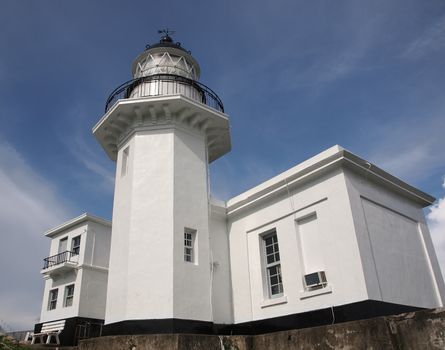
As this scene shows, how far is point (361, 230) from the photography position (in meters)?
10.4

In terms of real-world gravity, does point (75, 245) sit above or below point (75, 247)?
above

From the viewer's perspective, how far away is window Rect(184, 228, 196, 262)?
39.0 feet

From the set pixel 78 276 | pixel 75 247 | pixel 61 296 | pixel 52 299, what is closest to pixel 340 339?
pixel 78 276

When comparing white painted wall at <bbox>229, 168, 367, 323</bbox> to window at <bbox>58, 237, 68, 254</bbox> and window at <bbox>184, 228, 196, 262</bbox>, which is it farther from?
window at <bbox>58, 237, 68, 254</bbox>

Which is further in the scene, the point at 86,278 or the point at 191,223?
the point at 86,278

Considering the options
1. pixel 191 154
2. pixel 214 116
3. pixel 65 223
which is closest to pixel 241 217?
pixel 191 154

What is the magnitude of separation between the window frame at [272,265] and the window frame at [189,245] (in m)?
2.28

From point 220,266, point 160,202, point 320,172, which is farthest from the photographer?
point 220,266

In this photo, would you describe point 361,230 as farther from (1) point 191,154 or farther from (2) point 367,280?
(1) point 191,154

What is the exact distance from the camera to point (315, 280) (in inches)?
423

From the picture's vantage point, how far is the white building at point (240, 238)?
10.5m

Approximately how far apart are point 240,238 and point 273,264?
158cm

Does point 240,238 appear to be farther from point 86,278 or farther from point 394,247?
point 86,278

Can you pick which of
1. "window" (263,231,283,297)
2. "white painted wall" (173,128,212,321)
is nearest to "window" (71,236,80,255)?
"white painted wall" (173,128,212,321)
